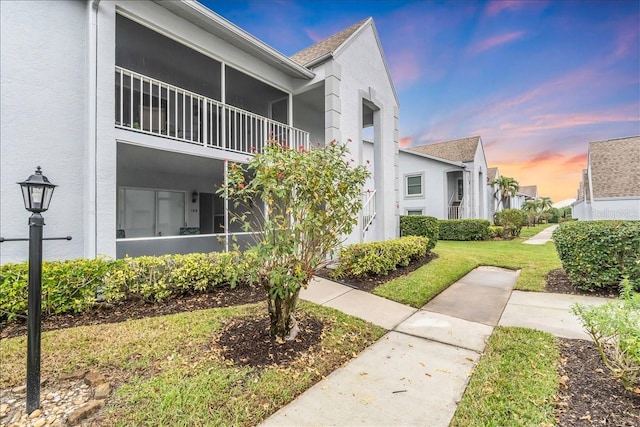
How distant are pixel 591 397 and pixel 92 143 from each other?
8.06m

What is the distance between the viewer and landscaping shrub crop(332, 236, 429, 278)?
22.5 ft

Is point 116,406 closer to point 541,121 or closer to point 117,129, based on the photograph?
point 117,129

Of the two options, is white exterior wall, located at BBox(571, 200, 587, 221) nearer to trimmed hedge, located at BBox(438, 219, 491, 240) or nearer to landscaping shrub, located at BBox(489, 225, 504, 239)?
landscaping shrub, located at BBox(489, 225, 504, 239)

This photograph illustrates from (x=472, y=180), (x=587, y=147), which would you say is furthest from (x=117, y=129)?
(x=587, y=147)

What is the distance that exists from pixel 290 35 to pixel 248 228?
40.1ft

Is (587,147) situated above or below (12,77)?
above

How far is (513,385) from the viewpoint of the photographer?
9.65ft

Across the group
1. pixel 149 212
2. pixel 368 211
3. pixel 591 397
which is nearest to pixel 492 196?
pixel 368 211

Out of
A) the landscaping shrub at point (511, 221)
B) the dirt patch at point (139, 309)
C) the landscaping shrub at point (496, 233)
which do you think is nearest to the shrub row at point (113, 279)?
the dirt patch at point (139, 309)

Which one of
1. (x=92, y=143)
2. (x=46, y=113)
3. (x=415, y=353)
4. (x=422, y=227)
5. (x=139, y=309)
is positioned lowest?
(x=415, y=353)

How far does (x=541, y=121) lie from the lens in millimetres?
14695

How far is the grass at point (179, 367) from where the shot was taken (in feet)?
8.14

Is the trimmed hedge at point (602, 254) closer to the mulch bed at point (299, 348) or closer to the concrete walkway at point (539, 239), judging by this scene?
the mulch bed at point (299, 348)

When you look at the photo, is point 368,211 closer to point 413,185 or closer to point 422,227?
point 422,227
